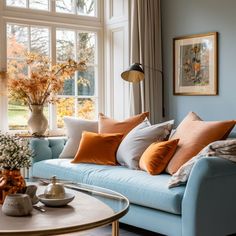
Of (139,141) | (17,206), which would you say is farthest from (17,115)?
(17,206)

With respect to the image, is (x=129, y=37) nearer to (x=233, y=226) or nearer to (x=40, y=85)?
(x=40, y=85)

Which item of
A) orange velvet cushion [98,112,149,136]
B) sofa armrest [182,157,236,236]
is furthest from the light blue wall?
sofa armrest [182,157,236,236]

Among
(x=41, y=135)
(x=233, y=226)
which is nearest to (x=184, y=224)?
(x=233, y=226)

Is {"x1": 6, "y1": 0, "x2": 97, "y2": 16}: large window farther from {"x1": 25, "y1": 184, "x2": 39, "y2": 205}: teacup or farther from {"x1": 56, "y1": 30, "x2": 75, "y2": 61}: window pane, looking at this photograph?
{"x1": 25, "y1": 184, "x2": 39, "y2": 205}: teacup

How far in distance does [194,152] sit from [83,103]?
243cm

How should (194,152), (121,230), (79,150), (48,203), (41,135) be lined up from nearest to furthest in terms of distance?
(48,203)
(194,152)
(121,230)
(79,150)
(41,135)

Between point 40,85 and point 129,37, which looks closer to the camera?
point 40,85

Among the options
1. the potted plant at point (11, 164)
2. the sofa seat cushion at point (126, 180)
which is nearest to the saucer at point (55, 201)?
the potted plant at point (11, 164)

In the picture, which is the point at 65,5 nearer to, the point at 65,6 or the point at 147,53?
the point at 65,6

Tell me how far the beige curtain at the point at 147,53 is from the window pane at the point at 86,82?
673 mm

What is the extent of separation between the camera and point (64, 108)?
588 centimetres

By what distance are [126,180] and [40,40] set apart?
8.11 ft

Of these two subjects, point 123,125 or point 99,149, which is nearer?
point 99,149

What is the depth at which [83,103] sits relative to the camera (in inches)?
238
